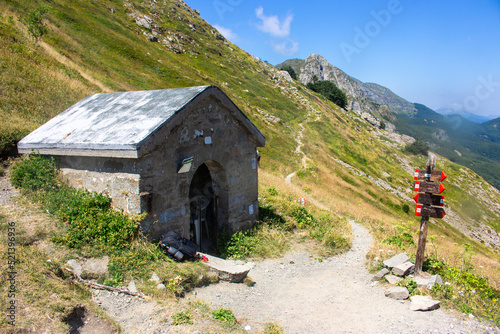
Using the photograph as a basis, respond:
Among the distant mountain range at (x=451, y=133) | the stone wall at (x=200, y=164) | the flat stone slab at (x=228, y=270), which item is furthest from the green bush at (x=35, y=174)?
the distant mountain range at (x=451, y=133)

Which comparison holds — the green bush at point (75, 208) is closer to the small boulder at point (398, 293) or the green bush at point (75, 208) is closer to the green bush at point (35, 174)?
the green bush at point (35, 174)

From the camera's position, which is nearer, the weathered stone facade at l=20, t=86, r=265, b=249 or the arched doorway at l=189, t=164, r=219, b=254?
the weathered stone facade at l=20, t=86, r=265, b=249

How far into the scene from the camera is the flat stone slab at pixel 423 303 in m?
6.82

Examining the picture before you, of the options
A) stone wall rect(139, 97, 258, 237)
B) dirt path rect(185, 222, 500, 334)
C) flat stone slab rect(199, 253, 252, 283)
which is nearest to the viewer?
dirt path rect(185, 222, 500, 334)

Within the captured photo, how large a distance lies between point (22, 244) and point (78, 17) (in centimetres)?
4641

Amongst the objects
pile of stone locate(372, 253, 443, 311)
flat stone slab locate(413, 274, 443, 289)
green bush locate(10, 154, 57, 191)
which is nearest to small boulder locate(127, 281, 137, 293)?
green bush locate(10, 154, 57, 191)

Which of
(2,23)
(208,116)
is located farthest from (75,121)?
(2,23)

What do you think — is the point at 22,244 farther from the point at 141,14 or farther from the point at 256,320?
the point at 141,14

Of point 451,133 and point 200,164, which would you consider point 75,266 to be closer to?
point 200,164

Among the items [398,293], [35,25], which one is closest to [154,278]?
[398,293]

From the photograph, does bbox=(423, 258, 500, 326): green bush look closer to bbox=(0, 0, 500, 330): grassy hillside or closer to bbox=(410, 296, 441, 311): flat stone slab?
bbox=(410, 296, 441, 311): flat stone slab

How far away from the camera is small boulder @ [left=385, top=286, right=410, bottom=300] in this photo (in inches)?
293

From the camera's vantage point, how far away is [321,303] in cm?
754

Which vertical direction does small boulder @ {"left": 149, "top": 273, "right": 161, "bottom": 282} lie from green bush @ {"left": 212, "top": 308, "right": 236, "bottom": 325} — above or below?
above
